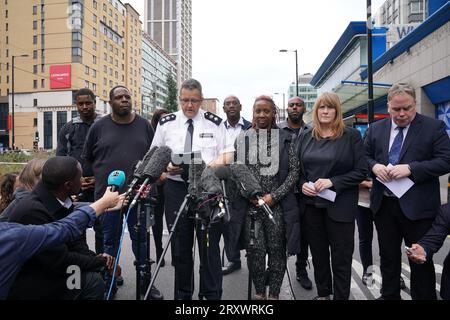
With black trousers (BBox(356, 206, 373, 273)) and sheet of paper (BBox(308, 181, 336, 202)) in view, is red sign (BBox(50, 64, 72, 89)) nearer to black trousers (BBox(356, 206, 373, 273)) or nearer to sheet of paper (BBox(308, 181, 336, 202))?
black trousers (BBox(356, 206, 373, 273))

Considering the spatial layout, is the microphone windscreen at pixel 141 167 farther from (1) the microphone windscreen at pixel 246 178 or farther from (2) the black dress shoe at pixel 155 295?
(2) the black dress shoe at pixel 155 295

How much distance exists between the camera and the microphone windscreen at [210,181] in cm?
250

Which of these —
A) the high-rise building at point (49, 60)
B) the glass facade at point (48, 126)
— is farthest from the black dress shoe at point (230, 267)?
the glass facade at point (48, 126)

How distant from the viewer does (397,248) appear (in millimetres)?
3031

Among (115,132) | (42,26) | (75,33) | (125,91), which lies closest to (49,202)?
(115,132)

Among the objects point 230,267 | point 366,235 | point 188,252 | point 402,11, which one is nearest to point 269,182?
point 188,252

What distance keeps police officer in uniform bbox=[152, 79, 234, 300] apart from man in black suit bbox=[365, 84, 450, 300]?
145cm

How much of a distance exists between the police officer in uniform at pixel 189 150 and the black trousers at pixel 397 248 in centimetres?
152

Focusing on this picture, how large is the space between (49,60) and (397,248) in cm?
5592

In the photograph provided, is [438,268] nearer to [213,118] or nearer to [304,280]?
[304,280]

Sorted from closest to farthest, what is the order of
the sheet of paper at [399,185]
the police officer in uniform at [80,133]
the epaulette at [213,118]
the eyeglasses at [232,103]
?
the sheet of paper at [399,185] < the epaulette at [213,118] < the police officer in uniform at [80,133] < the eyeglasses at [232,103]

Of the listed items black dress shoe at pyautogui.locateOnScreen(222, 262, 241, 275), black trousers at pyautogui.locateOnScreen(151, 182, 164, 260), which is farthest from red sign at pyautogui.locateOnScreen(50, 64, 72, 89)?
black dress shoe at pyautogui.locateOnScreen(222, 262, 241, 275)

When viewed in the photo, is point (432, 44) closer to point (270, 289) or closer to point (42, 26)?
point (270, 289)

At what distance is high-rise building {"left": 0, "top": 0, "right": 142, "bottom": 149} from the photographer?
47750 millimetres
